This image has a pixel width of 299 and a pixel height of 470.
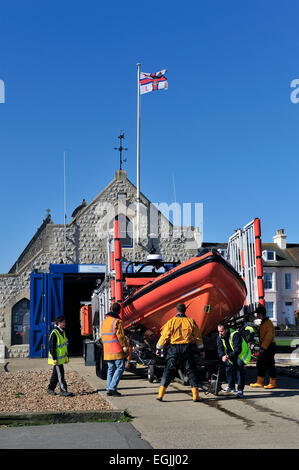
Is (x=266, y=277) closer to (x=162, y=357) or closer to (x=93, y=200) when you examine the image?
(x=93, y=200)

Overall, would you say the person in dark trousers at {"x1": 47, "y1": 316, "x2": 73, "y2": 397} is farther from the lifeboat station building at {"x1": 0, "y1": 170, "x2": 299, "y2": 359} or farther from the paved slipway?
the lifeboat station building at {"x1": 0, "y1": 170, "x2": 299, "y2": 359}

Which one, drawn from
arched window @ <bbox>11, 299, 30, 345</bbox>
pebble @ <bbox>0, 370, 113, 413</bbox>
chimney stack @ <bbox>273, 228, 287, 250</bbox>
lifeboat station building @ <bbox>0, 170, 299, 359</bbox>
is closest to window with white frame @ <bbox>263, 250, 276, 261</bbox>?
chimney stack @ <bbox>273, 228, 287, 250</bbox>

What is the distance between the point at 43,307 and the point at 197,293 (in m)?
13.9

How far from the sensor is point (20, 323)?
1052 inches

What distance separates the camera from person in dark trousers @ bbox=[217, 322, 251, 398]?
10093mm

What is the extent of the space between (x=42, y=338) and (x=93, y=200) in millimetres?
7524

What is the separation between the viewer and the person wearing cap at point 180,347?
9688 millimetres

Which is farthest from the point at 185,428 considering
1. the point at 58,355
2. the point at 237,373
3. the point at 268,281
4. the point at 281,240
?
the point at 281,240

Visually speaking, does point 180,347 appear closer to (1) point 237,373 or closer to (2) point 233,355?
(2) point 233,355

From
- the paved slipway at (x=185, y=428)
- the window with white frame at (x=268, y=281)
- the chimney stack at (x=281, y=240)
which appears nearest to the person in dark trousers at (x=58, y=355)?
the paved slipway at (x=185, y=428)

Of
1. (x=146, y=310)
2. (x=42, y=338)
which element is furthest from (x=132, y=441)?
(x=42, y=338)

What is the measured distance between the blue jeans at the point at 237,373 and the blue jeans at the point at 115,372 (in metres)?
1.89

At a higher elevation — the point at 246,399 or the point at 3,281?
the point at 3,281

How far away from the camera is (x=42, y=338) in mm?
→ 23578
